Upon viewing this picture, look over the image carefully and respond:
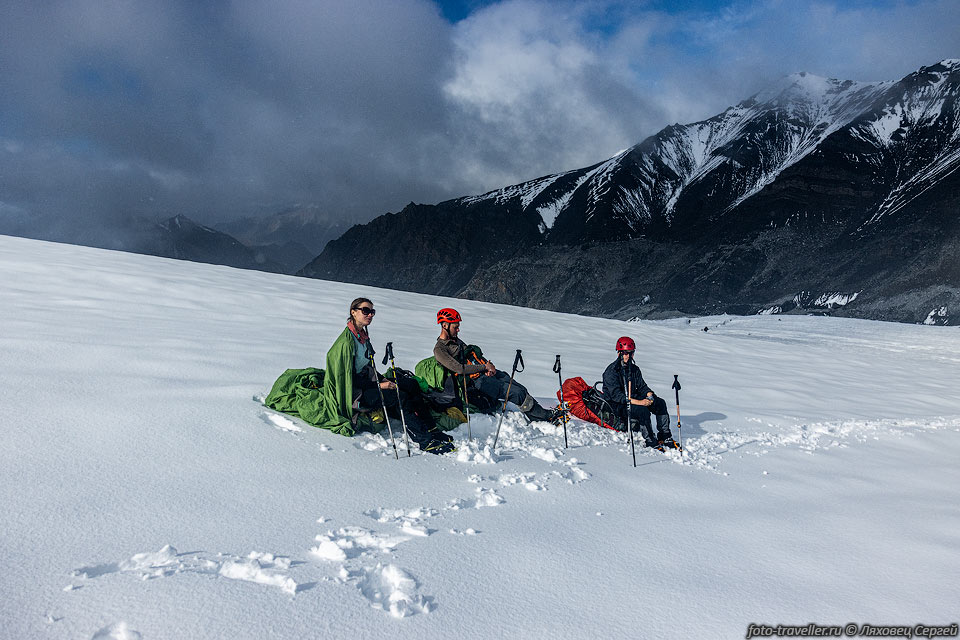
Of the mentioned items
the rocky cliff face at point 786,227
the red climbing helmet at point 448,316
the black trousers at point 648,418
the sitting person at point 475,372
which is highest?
the rocky cliff face at point 786,227

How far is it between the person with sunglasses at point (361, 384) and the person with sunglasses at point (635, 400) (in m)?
2.62

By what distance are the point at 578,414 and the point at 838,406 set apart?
7146 millimetres

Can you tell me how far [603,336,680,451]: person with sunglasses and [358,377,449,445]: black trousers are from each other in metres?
2.55

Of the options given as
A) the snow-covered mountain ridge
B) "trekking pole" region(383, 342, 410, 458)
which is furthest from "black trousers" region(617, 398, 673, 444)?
the snow-covered mountain ridge

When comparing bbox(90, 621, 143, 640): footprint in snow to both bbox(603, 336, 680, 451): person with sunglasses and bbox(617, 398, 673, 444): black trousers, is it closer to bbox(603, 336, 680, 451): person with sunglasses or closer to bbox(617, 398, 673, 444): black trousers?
bbox(603, 336, 680, 451): person with sunglasses

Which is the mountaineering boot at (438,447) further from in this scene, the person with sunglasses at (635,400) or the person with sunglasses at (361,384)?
the person with sunglasses at (635,400)

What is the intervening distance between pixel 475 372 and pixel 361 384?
1.43 metres

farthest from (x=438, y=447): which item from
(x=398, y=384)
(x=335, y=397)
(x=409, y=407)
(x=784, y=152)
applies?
(x=784, y=152)

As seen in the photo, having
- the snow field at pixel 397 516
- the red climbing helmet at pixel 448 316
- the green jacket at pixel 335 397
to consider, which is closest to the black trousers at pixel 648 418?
the snow field at pixel 397 516

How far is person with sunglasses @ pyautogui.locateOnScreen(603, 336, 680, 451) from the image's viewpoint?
6.48m

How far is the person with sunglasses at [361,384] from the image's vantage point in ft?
17.3

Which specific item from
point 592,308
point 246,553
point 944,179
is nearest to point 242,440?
point 246,553

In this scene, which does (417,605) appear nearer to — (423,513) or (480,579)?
(480,579)

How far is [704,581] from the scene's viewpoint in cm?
321
